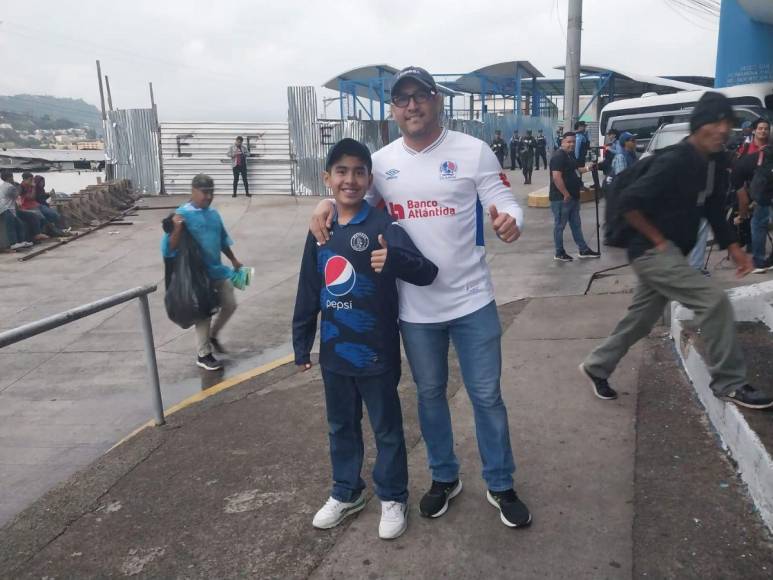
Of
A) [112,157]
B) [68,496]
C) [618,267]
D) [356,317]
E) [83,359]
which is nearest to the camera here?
[356,317]

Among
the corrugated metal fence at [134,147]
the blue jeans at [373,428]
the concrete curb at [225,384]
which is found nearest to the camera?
the blue jeans at [373,428]

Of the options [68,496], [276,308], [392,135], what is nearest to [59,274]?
[276,308]

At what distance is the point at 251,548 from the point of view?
2.79m

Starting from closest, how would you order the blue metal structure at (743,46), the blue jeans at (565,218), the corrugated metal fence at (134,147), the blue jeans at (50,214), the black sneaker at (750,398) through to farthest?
the black sneaker at (750,398) < the blue jeans at (565,218) < the blue jeans at (50,214) < the blue metal structure at (743,46) < the corrugated metal fence at (134,147)

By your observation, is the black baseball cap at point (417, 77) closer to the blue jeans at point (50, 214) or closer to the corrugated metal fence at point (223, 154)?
the blue jeans at point (50, 214)

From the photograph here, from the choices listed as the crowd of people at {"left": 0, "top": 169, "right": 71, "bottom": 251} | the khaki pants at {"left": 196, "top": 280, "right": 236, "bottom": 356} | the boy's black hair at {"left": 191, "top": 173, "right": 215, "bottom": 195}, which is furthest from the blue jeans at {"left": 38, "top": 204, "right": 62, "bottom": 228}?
the boy's black hair at {"left": 191, "top": 173, "right": 215, "bottom": 195}

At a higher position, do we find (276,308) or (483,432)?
(483,432)

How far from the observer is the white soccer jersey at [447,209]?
2689 millimetres

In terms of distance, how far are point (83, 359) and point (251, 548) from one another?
14.7 feet

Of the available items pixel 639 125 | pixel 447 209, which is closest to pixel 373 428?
pixel 447 209

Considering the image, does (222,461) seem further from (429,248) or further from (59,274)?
(59,274)

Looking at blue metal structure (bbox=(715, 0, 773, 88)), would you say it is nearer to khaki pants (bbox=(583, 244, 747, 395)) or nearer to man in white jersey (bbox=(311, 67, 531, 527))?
khaki pants (bbox=(583, 244, 747, 395))

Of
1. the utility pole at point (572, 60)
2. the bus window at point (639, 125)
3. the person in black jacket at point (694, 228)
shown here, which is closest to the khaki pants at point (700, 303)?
the person in black jacket at point (694, 228)

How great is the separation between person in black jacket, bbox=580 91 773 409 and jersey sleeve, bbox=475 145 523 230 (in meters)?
0.90
